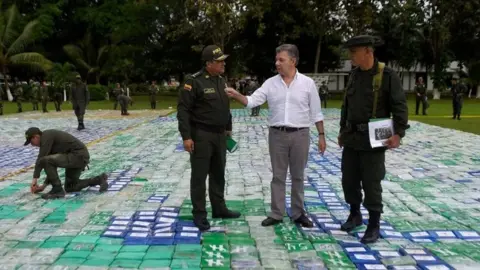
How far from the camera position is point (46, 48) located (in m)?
46.3

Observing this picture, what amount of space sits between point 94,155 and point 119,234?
19.5ft

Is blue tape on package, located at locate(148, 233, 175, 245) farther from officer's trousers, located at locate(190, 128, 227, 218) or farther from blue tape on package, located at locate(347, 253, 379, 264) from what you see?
blue tape on package, located at locate(347, 253, 379, 264)

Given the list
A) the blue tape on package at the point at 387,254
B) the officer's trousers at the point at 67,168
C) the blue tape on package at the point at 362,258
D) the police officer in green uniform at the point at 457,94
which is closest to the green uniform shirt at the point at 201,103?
the blue tape on package at the point at 362,258

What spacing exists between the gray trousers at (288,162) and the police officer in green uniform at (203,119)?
0.58 m

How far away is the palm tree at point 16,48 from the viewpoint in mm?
36688

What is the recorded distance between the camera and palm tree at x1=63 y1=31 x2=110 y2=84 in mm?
41812

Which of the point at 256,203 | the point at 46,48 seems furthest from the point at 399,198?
the point at 46,48

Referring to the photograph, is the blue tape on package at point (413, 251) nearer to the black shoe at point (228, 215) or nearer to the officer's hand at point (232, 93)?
the black shoe at point (228, 215)

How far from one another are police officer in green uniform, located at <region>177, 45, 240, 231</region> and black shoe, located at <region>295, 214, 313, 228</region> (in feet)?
3.14

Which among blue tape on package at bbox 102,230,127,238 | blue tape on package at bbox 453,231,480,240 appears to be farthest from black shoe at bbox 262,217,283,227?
blue tape on package at bbox 453,231,480,240

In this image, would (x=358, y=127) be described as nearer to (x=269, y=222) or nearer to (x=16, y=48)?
(x=269, y=222)

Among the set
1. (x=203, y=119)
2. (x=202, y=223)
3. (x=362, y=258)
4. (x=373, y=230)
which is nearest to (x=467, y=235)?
(x=373, y=230)

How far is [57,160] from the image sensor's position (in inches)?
263

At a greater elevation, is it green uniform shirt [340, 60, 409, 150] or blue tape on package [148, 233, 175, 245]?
green uniform shirt [340, 60, 409, 150]
